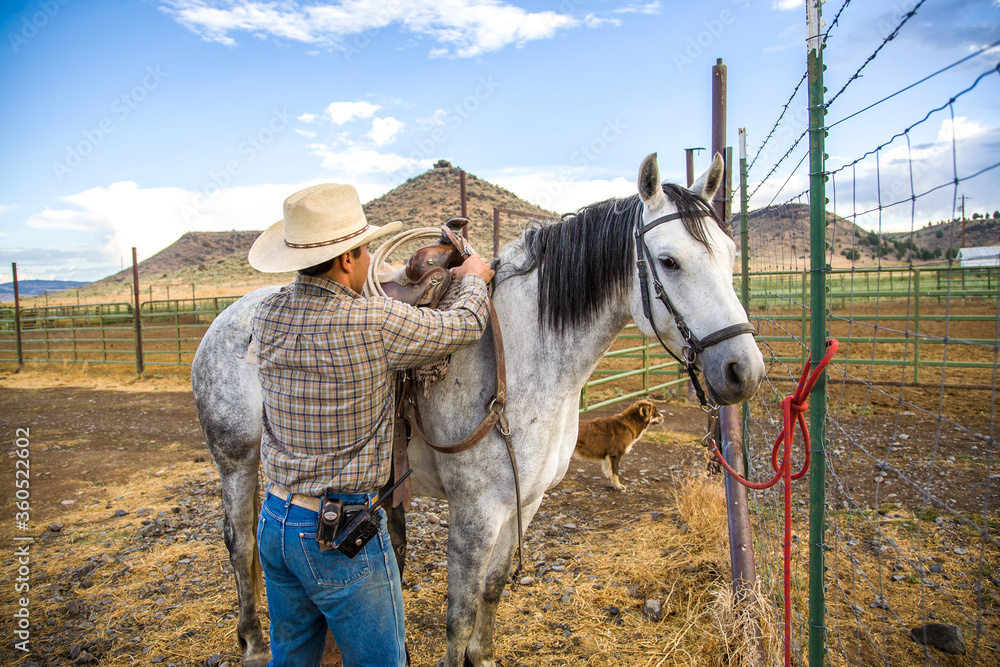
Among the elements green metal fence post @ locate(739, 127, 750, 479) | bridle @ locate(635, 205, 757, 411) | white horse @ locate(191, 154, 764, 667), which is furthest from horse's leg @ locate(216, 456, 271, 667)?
green metal fence post @ locate(739, 127, 750, 479)

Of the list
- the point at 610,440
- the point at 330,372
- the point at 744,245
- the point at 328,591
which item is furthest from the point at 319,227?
the point at 610,440

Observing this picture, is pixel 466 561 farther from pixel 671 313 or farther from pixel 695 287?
pixel 695 287

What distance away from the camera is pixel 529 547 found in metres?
3.92

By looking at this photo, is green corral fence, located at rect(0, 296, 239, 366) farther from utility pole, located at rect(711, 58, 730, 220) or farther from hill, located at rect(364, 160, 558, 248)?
hill, located at rect(364, 160, 558, 248)

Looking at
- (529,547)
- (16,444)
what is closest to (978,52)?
(529,547)

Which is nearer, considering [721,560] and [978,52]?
[978,52]

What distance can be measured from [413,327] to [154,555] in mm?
3678

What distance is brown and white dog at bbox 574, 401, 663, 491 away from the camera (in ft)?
17.0

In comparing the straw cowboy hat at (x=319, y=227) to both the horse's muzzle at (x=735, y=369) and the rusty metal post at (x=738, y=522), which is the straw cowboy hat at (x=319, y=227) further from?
the rusty metal post at (x=738, y=522)

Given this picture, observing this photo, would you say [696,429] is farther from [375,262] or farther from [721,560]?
[375,262]

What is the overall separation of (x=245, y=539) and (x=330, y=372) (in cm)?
179

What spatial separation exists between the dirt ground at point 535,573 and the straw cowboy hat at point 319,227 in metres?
1.80

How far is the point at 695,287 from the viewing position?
5.67 ft

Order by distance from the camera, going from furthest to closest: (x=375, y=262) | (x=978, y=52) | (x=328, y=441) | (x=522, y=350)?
(x=375, y=262) < (x=522, y=350) < (x=328, y=441) < (x=978, y=52)
